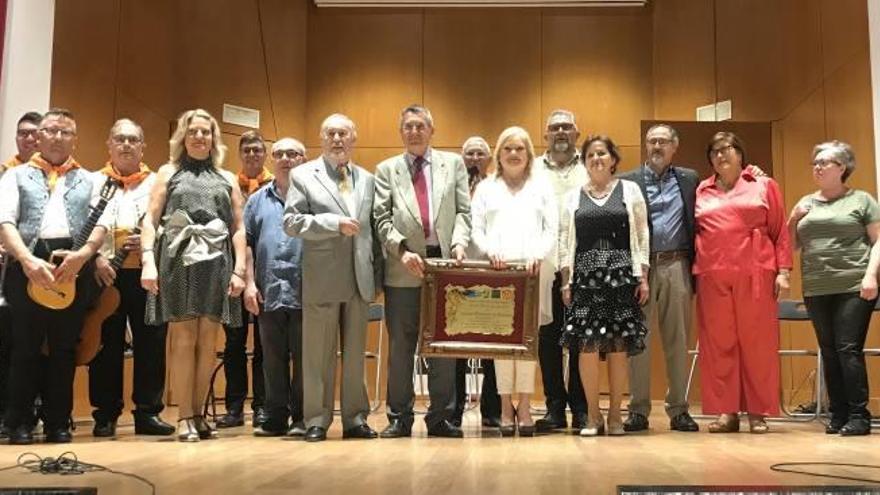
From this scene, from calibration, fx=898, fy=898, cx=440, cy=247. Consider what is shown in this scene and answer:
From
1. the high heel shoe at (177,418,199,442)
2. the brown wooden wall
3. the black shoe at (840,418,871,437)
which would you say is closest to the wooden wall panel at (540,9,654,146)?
the brown wooden wall

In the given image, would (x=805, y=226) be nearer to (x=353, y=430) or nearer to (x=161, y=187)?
(x=353, y=430)

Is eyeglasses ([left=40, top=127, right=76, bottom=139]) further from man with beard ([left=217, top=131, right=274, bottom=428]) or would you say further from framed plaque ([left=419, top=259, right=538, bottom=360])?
framed plaque ([left=419, top=259, right=538, bottom=360])

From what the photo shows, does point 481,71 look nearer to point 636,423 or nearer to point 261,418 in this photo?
point 636,423

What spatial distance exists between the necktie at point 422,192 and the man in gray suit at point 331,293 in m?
0.25

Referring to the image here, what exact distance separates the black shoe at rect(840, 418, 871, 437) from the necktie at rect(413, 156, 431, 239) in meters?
2.17

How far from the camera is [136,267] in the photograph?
4.34 metres

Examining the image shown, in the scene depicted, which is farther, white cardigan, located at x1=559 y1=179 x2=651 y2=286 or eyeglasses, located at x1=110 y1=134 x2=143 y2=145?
eyeglasses, located at x1=110 y1=134 x2=143 y2=145

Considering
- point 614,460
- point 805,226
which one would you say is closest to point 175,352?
point 614,460

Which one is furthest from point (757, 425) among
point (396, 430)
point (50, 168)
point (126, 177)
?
point (50, 168)

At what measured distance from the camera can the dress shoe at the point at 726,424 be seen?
4.39m

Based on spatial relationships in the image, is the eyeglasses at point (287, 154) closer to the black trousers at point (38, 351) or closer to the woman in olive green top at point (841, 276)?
the black trousers at point (38, 351)

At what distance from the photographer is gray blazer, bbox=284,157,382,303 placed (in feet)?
13.0

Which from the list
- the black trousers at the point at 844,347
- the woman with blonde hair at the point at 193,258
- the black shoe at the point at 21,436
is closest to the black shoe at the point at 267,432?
the woman with blonde hair at the point at 193,258

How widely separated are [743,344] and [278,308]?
2.30m
